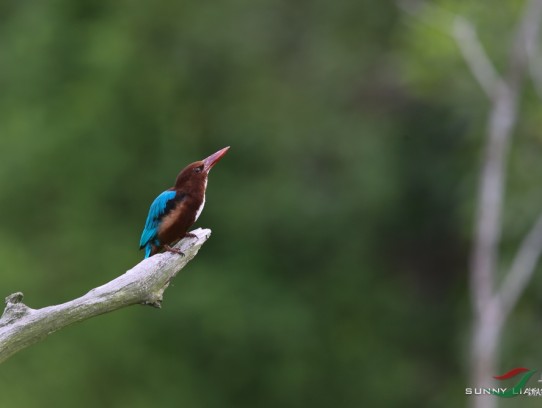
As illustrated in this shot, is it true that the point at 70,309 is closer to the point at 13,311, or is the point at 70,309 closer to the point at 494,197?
the point at 13,311

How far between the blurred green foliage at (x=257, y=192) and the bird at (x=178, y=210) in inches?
333

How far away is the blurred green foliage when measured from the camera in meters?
14.6

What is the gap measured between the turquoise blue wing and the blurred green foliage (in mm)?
8416

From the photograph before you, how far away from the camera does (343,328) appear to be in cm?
1673

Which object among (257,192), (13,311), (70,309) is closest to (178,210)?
(70,309)

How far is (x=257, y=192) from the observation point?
638 inches

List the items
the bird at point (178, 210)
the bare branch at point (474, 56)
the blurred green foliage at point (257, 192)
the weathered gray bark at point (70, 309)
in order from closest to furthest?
the weathered gray bark at point (70, 309)
the bird at point (178, 210)
the bare branch at point (474, 56)
the blurred green foliage at point (257, 192)

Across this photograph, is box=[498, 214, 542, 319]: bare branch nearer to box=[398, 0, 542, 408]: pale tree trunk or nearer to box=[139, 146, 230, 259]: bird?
box=[398, 0, 542, 408]: pale tree trunk

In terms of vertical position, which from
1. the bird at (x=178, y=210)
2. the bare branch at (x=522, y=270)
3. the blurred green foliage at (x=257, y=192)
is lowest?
the bird at (x=178, y=210)

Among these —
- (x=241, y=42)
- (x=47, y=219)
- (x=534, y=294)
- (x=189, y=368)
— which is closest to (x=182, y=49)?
(x=241, y=42)

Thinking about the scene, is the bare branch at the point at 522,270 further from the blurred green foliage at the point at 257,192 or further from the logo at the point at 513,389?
the logo at the point at 513,389

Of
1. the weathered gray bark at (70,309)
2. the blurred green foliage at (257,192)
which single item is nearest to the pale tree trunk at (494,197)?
the blurred green foliage at (257,192)

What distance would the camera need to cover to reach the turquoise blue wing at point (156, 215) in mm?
5289

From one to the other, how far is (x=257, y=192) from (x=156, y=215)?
429 inches
